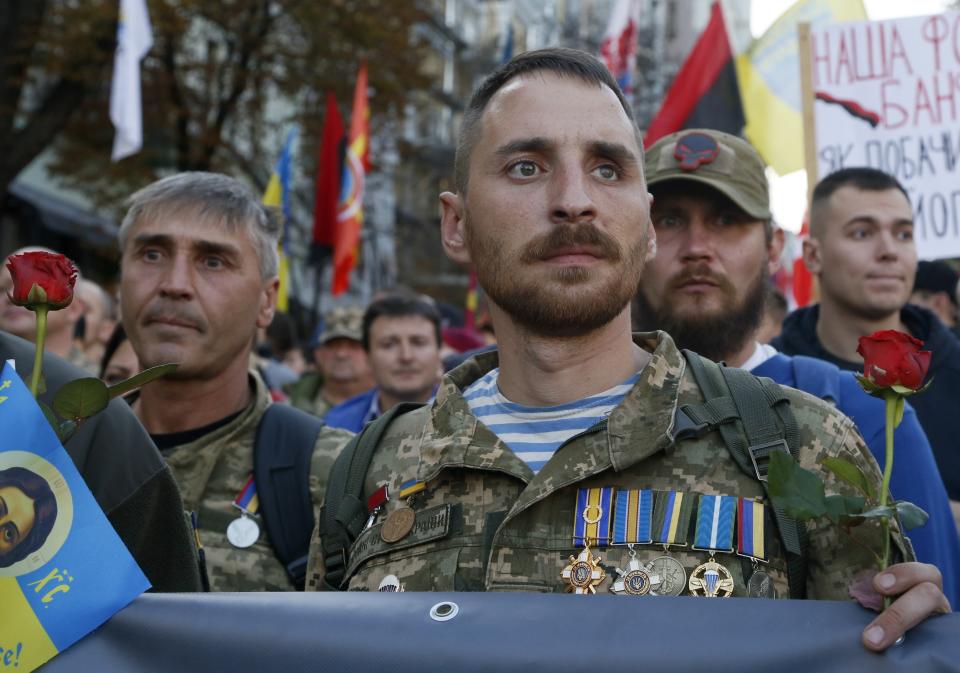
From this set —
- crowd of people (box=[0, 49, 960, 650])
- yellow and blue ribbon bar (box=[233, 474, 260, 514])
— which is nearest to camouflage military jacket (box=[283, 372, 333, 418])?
crowd of people (box=[0, 49, 960, 650])

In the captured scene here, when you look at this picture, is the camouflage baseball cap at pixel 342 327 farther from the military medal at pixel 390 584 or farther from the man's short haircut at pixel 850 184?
the military medal at pixel 390 584

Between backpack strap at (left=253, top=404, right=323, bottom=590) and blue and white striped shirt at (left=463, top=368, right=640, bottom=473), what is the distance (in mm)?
944

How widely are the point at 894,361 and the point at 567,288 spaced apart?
0.80 m

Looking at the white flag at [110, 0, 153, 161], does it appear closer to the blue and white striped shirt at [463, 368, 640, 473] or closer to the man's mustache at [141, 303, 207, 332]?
the man's mustache at [141, 303, 207, 332]

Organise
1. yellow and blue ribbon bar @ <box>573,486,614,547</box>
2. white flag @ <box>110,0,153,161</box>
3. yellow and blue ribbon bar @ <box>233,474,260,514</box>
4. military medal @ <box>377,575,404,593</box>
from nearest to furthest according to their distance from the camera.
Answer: yellow and blue ribbon bar @ <box>573,486,614,547</box>, military medal @ <box>377,575,404,593</box>, yellow and blue ribbon bar @ <box>233,474,260,514</box>, white flag @ <box>110,0,153,161</box>

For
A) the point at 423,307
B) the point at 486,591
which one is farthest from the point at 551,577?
the point at 423,307

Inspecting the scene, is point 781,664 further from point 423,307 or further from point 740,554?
point 423,307

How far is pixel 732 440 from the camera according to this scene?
242 cm

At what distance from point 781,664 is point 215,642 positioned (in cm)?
95

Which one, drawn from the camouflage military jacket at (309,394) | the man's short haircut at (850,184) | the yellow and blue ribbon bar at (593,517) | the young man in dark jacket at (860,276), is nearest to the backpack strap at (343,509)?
the yellow and blue ribbon bar at (593,517)

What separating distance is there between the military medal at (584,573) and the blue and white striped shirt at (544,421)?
0.74 ft

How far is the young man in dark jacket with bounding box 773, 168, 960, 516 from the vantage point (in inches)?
184

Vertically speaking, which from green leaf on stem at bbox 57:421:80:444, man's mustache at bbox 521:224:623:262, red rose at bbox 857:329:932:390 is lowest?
green leaf on stem at bbox 57:421:80:444

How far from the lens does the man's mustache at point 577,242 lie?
2.58 metres
